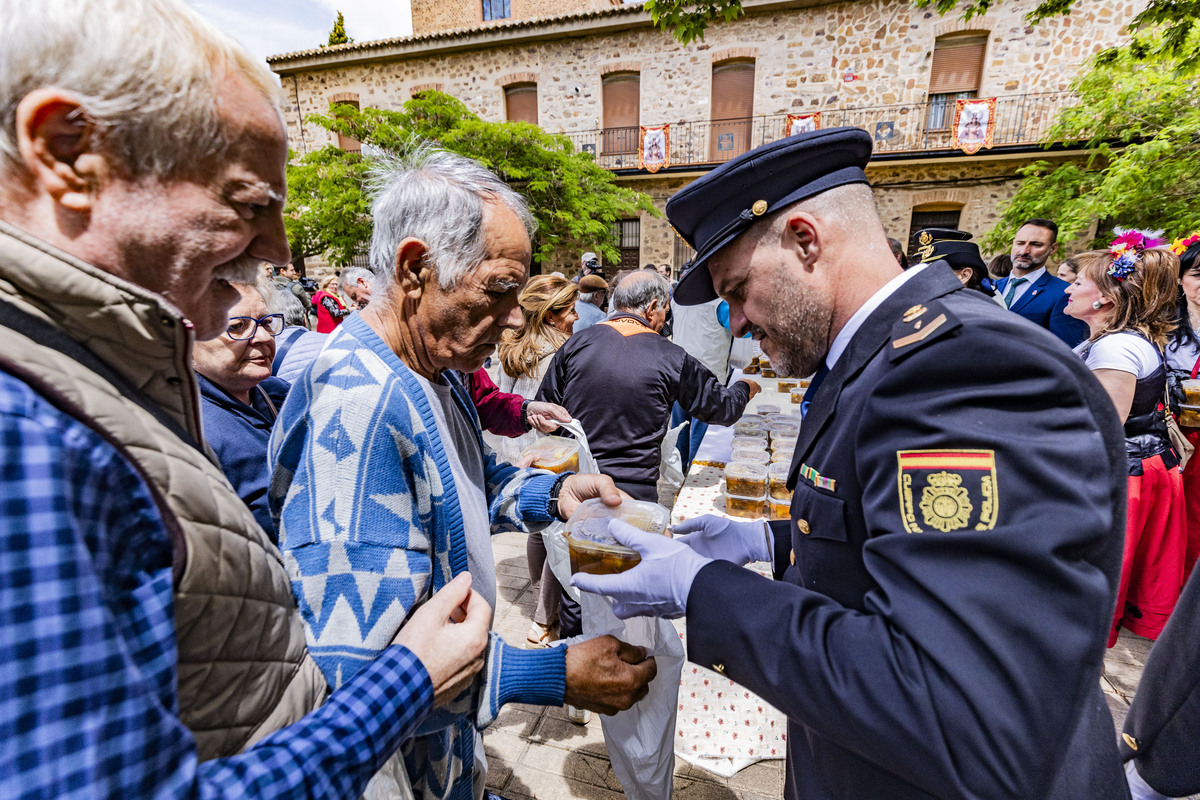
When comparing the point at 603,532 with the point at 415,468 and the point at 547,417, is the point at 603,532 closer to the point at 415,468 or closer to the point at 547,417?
the point at 415,468

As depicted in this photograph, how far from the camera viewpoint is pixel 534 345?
151 inches

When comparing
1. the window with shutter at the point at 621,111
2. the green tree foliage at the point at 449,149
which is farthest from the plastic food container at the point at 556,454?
the window with shutter at the point at 621,111

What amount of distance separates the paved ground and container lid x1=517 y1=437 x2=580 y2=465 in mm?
1367

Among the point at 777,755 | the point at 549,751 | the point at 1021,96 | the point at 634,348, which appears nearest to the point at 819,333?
the point at 634,348

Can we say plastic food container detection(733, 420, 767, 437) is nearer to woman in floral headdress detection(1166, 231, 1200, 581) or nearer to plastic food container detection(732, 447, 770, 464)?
plastic food container detection(732, 447, 770, 464)

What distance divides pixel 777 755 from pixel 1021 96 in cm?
1615

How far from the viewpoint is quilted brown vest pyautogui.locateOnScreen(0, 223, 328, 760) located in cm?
59

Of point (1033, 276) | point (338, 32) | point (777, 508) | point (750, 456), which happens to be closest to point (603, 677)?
point (777, 508)

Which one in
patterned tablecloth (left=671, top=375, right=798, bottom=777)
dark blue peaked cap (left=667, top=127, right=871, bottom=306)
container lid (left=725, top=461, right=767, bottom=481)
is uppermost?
dark blue peaked cap (left=667, top=127, right=871, bottom=306)

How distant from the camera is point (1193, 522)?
370cm

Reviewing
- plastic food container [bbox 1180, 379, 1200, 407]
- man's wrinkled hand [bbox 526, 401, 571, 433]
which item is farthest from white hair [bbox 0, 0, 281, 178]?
plastic food container [bbox 1180, 379, 1200, 407]

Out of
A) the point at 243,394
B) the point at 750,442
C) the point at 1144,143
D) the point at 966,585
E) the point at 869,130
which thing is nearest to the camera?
the point at 966,585

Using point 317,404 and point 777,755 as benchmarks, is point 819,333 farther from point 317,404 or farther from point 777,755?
point 777,755

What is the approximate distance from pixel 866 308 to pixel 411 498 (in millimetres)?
1112
